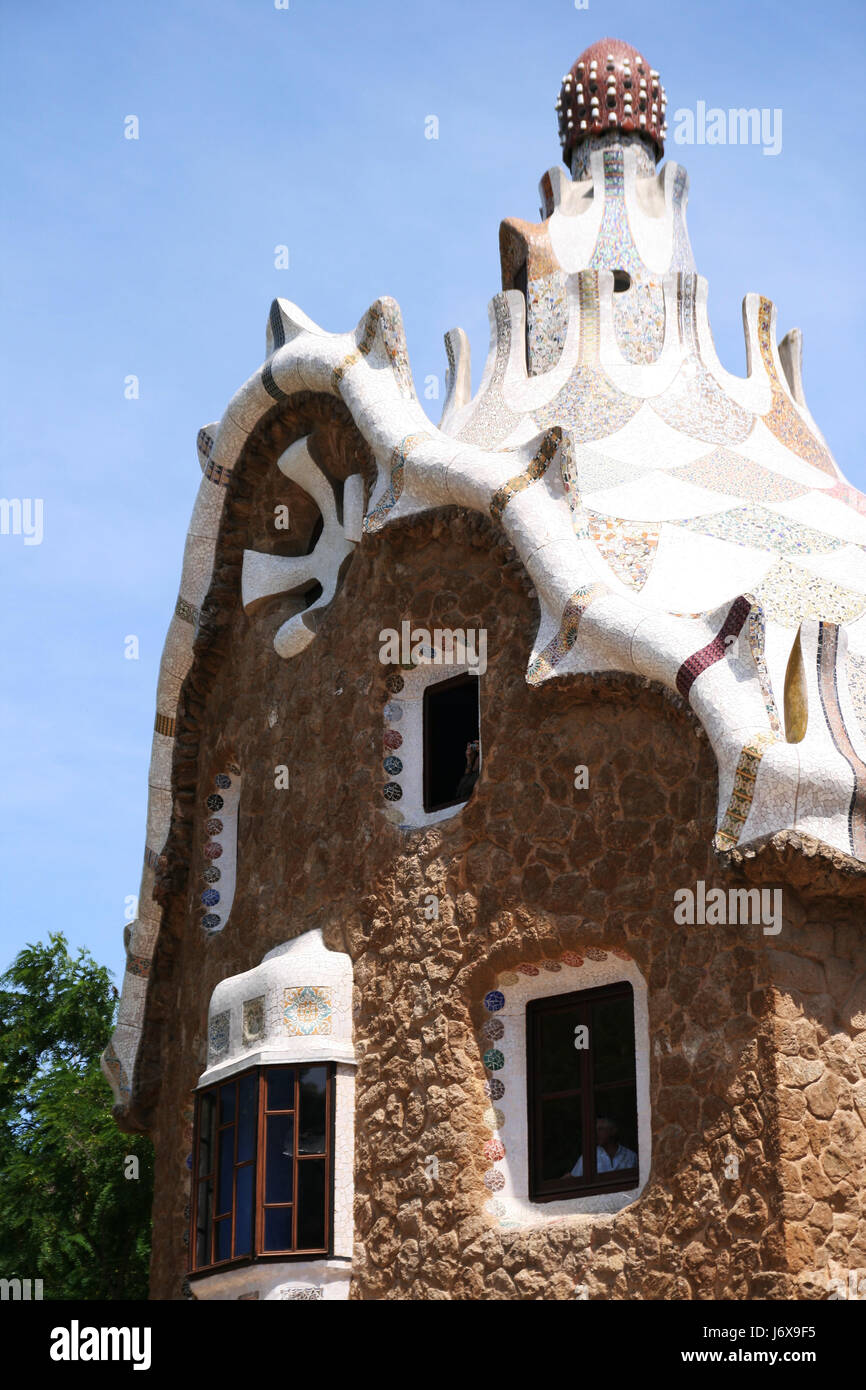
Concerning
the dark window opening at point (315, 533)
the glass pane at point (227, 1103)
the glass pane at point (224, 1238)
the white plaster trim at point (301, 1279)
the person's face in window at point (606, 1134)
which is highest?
the dark window opening at point (315, 533)

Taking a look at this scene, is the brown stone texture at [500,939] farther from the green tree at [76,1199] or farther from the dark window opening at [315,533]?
the green tree at [76,1199]

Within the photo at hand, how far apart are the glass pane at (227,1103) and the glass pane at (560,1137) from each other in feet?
5.69

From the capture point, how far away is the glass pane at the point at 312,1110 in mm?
9219

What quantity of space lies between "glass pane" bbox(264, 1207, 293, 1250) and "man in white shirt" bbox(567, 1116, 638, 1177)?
58.7 inches

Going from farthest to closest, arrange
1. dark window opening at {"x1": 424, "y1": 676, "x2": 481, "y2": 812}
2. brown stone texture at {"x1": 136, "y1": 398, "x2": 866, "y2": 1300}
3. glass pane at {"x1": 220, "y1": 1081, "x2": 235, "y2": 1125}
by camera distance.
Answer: dark window opening at {"x1": 424, "y1": 676, "x2": 481, "y2": 812}
glass pane at {"x1": 220, "y1": 1081, "x2": 235, "y2": 1125}
brown stone texture at {"x1": 136, "y1": 398, "x2": 866, "y2": 1300}

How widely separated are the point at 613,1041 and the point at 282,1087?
176cm

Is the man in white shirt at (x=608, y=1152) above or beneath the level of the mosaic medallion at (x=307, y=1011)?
beneath

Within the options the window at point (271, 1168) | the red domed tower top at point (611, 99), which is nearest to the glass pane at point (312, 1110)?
the window at point (271, 1168)

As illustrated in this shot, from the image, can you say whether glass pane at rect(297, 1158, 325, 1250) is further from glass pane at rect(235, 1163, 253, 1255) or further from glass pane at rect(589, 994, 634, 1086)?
glass pane at rect(589, 994, 634, 1086)

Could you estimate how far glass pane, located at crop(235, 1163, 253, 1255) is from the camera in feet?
30.0

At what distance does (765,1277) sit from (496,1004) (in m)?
2.00

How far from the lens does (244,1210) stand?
30.4ft

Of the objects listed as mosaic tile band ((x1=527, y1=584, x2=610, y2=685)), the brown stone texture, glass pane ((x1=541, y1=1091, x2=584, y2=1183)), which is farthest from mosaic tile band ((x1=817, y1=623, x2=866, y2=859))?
glass pane ((x1=541, y1=1091, x2=584, y2=1183))

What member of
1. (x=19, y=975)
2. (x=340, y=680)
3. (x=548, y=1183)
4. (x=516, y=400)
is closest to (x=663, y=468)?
(x=516, y=400)
